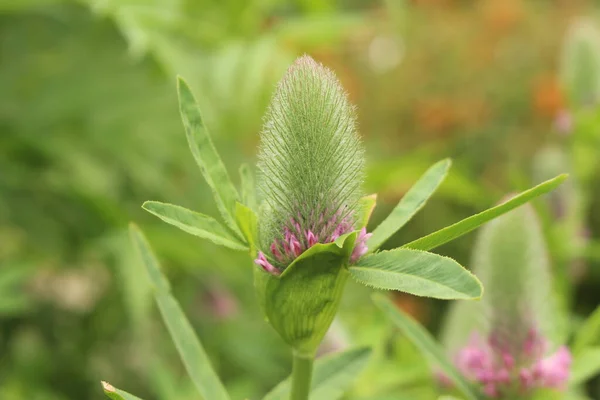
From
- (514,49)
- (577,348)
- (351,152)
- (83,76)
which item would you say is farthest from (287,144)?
(514,49)

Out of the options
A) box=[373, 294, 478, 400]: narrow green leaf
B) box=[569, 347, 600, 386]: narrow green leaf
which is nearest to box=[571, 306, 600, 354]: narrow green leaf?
box=[569, 347, 600, 386]: narrow green leaf

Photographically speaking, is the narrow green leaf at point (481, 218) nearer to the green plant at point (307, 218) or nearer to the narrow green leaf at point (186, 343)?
the green plant at point (307, 218)

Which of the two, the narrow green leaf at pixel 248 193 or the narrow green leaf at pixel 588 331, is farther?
the narrow green leaf at pixel 588 331

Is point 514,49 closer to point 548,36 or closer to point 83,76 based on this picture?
point 548,36

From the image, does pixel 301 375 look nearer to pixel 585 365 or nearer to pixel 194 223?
pixel 194 223

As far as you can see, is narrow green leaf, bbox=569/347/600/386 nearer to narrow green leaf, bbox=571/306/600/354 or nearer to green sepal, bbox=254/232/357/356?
narrow green leaf, bbox=571/306/600/354

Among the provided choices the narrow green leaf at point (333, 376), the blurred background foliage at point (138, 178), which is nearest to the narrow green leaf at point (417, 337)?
the narrow green leaf at point (333, 376)

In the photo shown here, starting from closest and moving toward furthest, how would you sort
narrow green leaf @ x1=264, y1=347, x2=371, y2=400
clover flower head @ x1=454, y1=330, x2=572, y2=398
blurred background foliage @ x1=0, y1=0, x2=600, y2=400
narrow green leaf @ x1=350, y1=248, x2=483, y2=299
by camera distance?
1. narrow green leaf @ x1=350, y1=248, x2=483, y2=299
2. narrow green leaf @ x1=264, y1=347, x2=371, y2=400
3. clover flower head @ x1=454, y1=330, x2=572, y2=398
4. blurred background foliage @ x1=0, y1=0, x2=600, y2=400

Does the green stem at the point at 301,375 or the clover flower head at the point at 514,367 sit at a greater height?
the green stem at the point at 301,375

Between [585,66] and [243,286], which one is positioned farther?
[243,286]
